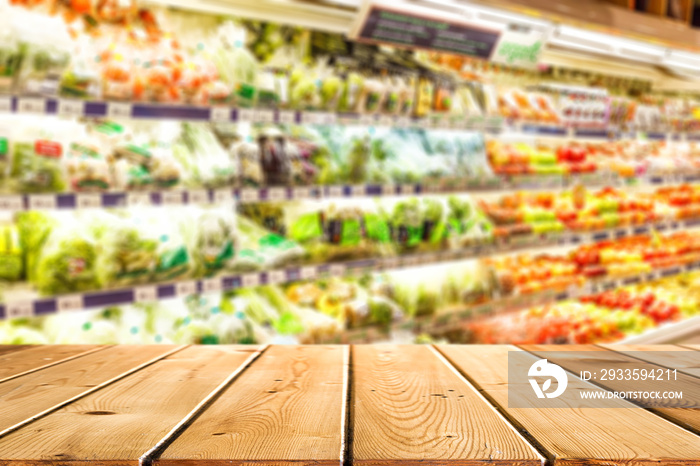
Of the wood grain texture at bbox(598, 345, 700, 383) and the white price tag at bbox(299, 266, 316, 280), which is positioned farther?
the white price tag at bbox(299, 266, 316, 280)

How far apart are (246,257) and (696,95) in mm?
4990

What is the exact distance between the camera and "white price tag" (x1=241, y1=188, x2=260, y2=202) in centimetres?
236

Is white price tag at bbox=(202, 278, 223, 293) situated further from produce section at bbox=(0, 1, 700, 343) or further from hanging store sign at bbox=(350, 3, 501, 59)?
hanging store sign at bbox=(350, 3, 501, 59)

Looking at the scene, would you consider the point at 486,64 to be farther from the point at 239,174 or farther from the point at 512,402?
the point at 512,402

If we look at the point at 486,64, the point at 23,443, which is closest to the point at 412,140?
the point at 486,64

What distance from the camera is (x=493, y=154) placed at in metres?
3.53

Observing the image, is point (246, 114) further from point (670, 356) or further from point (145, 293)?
point (670, 356)

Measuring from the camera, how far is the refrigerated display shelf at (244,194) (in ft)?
6.35

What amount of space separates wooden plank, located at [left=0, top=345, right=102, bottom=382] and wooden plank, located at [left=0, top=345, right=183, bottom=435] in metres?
0.03

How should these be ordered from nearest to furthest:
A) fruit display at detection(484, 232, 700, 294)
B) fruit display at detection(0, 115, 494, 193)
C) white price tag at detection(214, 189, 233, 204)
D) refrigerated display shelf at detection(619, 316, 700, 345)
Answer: fruit display at detection(0, 115, 494, 193), white price tag at detection(214, 189, 233, 204), fruit display at detection(484, 232, 700, 294), refrigerated display shelf at detection(619, 316, 700, 345)

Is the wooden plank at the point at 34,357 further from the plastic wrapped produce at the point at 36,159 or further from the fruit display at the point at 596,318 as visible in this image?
the fruit display at the point at 596,318

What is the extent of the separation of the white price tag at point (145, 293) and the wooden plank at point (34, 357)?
2.65ft

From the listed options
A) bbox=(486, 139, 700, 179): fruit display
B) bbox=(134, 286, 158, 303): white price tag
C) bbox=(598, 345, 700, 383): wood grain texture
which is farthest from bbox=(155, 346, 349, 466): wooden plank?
bbox=(486, 139, 700, 179): fruit display

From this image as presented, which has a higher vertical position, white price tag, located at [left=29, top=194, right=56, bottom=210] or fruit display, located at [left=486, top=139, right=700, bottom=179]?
fruit display, located at [left=486, top=139, right=700, bottom=179]
